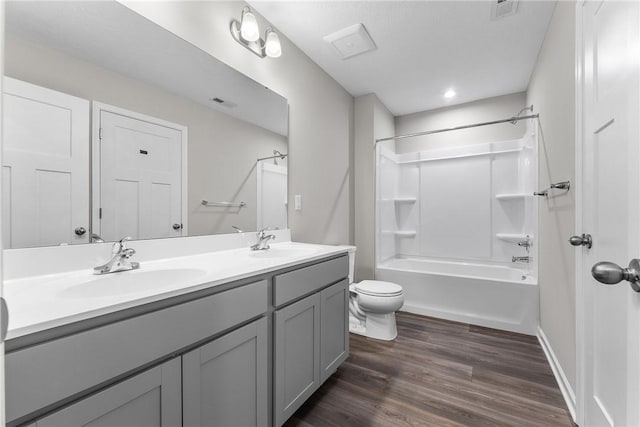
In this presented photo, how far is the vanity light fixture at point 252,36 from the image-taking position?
164 centimetres

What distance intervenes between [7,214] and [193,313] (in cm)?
70

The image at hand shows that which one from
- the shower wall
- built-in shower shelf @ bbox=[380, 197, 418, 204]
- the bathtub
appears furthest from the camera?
built-in shower shelf @ bbox=[380, 197, 418, 204]

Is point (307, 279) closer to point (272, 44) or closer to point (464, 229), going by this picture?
point (272, 44)

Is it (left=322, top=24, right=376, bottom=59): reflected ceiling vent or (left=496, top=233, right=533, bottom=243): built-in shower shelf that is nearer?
(left=322, top=24, right=376, bottom=59): reflected ceiling vent

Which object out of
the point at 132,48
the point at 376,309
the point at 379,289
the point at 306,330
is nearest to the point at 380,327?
the point at 376,309

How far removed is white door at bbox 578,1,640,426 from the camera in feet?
2.50

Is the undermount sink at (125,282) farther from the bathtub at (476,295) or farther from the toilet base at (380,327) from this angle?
the bathtub at (476,295)

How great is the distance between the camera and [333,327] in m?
1.64

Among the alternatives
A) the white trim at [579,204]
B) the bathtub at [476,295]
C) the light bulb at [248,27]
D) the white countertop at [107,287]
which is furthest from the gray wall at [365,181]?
the white trim at [579,204]

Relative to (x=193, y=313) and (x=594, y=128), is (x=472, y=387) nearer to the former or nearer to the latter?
(x=594, y=128)

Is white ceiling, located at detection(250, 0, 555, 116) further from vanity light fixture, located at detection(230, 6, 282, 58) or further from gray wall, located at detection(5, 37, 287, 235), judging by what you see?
gray wall, located at detection(5, 37, 287, 235)

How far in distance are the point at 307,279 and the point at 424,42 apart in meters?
2.02

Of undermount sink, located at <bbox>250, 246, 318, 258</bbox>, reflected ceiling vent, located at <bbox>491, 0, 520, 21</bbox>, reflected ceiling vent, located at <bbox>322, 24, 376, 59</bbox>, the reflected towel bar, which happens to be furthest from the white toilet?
reflected ceiling vent, located at <bbox>491, 0, 520, 21</bbox>

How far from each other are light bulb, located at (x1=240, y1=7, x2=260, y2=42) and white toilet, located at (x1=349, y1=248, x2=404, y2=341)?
1.96 meters
